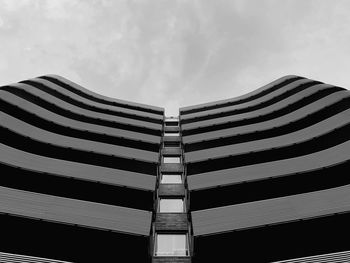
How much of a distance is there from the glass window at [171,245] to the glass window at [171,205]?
8.63 ft

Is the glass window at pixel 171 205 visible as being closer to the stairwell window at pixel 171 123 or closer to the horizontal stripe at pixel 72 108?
the horizontal stripe at pixel 72 108

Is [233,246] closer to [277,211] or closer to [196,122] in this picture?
[277,211]

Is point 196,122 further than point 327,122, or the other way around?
point 196,122

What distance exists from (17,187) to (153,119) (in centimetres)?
2156

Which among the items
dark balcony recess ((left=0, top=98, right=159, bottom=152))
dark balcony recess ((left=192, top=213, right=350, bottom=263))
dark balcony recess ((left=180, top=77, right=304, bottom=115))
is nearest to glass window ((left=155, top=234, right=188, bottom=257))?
dark balcony recess ((left=192, top=213, right=350, bottom=263))

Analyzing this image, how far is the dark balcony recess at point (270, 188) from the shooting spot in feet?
65.8

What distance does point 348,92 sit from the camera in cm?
3147

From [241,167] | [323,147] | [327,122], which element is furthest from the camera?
[327,122]

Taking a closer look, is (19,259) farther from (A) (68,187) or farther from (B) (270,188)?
(B) (270,188)

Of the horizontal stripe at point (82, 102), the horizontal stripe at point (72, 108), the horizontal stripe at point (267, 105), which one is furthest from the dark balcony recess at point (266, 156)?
the horizontal stripe at point (82, 102)

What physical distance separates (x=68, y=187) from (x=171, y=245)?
280 inches

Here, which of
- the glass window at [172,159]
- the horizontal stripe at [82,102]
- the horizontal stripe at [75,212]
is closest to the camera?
the horizontal stripe at [75,212]

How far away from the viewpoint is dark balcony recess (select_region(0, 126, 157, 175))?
78.7 feet

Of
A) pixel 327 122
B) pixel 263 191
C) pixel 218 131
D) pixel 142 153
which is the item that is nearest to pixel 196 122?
pixel 218 131
